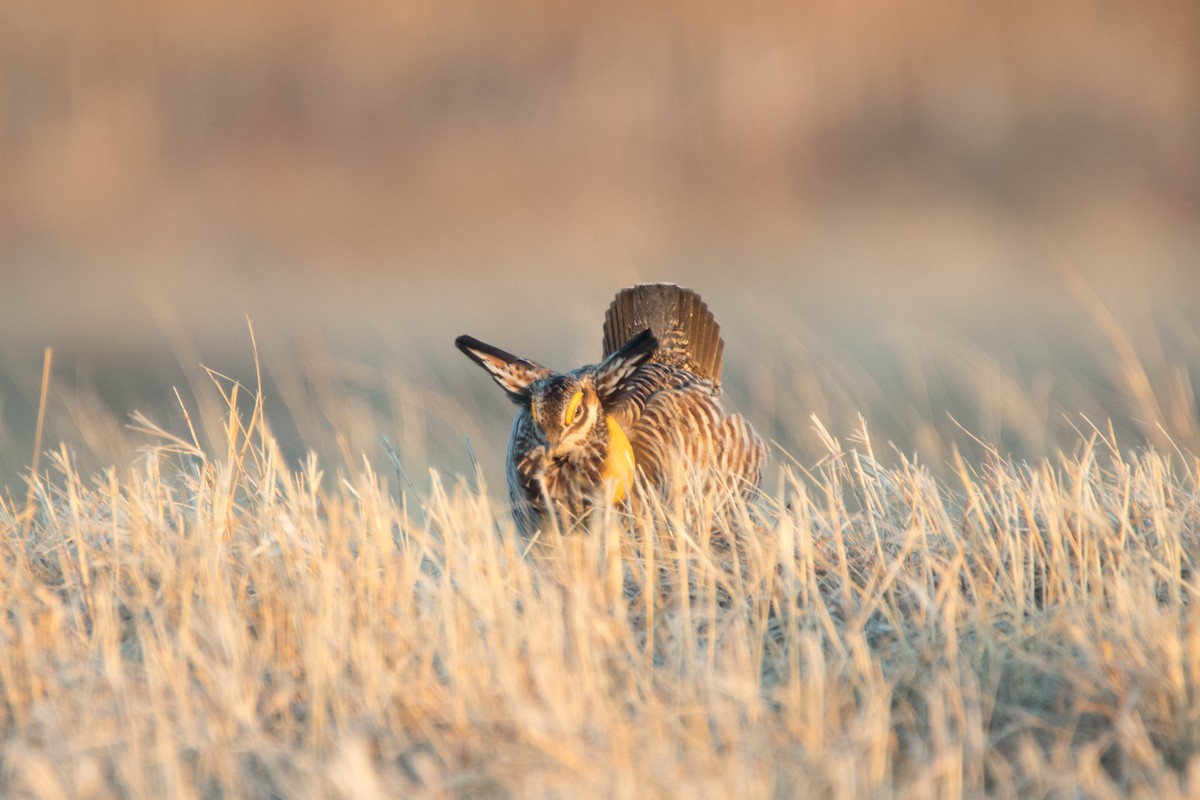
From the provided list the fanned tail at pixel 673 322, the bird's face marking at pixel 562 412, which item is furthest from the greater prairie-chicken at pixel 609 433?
the fanned tail at pixel 673 322

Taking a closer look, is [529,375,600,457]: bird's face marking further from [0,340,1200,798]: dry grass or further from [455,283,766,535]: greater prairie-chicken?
[0,340,1200,798]: dry grass

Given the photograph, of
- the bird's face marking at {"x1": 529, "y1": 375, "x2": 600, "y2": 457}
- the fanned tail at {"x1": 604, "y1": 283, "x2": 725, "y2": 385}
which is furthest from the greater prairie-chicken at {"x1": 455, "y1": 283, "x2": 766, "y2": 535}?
the fanned tail at {"x1": 604, "y1": 283, "x2": 725, "y2": 385}

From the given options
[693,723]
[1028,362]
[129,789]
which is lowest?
[129,789]

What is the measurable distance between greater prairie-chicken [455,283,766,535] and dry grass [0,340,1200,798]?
1.74ft

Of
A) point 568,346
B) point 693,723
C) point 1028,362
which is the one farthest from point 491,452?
point 693,723

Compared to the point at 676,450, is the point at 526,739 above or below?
below

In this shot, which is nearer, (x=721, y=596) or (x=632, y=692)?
(x=632, y=692)

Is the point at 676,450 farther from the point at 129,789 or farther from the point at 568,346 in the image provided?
the point at 568,346

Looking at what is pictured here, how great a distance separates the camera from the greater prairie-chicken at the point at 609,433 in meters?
3.28

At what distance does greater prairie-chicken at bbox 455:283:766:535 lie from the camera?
3.28 metres

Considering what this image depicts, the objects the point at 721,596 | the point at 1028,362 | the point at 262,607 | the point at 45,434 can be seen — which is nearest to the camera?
the point at 262,607

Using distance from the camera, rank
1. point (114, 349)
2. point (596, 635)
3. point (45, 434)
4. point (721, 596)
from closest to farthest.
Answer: point (596, 635) → point (721, 596) → point (45, 434) → point (114, 349)

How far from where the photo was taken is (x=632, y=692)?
6.36 ft

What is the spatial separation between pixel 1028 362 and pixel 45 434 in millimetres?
4987
